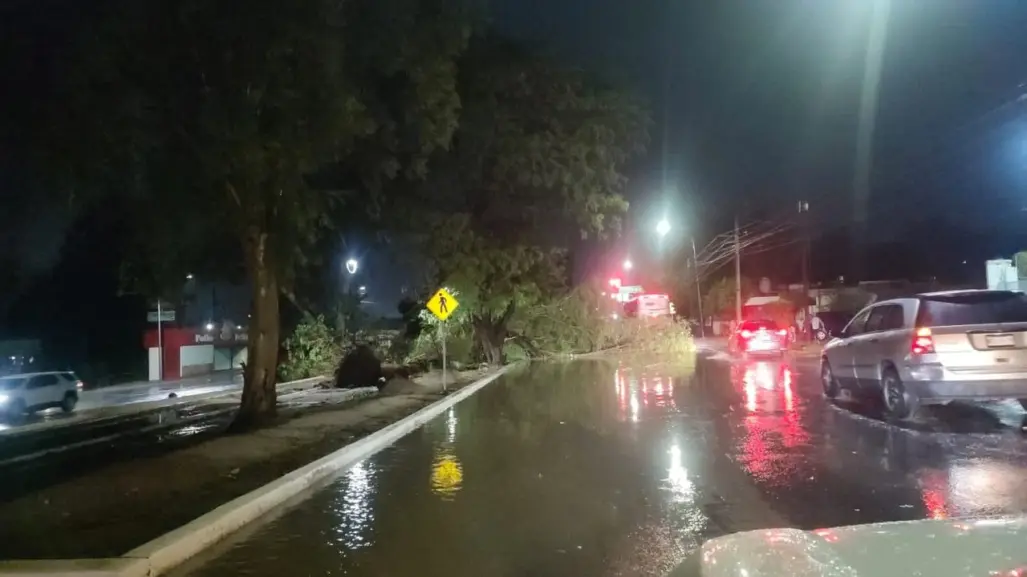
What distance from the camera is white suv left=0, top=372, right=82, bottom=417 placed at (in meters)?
29.8

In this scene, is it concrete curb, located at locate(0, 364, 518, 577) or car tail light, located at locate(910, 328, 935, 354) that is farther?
car tail light, located at locate(910, 328, 935, 354)

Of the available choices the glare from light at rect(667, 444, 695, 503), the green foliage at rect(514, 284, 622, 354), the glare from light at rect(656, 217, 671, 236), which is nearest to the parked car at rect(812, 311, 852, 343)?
the glare from light at rect(656, 217, 671, 236)

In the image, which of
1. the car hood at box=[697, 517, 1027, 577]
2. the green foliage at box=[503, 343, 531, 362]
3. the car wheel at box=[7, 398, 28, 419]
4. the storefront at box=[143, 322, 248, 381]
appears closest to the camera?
the car hood at box=[697, 517, 1027, 577]

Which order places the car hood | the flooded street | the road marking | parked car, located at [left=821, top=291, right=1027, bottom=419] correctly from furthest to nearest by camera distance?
the road marking < parked car, located at [left=821, top=291, right=1027, bottom=419] < the flooded street < the car hood

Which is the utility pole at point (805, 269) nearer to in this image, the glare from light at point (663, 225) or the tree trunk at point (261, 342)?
the glare from light at point (663, 225)

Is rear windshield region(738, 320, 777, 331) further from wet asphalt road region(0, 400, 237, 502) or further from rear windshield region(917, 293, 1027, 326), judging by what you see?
rear windshield region(917, 293, 1027, 326)

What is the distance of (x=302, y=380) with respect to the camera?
34969mm

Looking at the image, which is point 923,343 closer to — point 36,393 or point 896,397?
point 896,397

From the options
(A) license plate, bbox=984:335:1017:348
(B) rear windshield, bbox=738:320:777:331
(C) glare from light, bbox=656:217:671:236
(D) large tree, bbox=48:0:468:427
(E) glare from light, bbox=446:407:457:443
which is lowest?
(E) glare from light, bbox=446:407:457:443

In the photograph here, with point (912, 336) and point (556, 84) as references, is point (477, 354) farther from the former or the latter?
point (912, 336)

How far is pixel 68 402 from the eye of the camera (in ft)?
106

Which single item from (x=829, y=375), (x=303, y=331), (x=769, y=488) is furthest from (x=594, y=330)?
(x=769, y=488)

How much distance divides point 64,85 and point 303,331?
81.5ft

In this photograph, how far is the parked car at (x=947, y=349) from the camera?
1305cm
